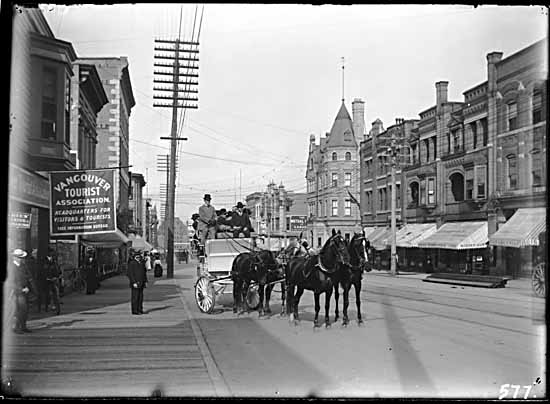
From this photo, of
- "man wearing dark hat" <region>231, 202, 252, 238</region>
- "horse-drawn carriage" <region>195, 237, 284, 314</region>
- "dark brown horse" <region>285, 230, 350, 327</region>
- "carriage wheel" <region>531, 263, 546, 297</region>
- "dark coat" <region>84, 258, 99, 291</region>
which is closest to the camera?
"carriage wheel" <region>531, 263, 546, 297</region>

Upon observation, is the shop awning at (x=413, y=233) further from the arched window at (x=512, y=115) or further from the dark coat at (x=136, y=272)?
the dark coat at (x=136, y=272)

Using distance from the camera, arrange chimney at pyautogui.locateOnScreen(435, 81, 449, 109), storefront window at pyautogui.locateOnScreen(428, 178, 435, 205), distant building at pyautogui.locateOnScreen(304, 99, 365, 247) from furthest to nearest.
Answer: distant building at pyautogui.locateOnScreen(304, 99, 365, 247)
storefront window at pyautogui.locateOnScreen(428, 178, 435, 205)
chimney at pyautogui.locateOnScreen(435, 81, 449, 109)

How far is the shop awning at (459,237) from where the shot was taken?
34719mm

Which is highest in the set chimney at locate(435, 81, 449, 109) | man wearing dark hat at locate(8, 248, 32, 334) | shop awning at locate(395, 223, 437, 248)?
chimney at locate(435, 81, 449, 109)

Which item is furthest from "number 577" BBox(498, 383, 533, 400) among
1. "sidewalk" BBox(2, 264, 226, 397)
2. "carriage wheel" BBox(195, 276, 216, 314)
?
"carriage wheel" BBox(195, 276, 216, 314)

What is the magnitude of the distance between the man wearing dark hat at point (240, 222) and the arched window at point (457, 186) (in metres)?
25.6

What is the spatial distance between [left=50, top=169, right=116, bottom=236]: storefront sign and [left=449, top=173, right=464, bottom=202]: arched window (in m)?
31.9

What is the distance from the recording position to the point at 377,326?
46.4 feet

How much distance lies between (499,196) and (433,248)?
9.12 metres

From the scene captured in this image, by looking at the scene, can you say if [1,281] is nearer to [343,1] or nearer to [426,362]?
[343,1]

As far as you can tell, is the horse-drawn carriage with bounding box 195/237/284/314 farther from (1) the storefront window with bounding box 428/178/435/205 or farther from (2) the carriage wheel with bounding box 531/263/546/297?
(1) the storefront window with bounding box 428/178/435/205

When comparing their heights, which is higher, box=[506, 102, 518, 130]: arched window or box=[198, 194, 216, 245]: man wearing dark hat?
box=[506, 102, 518, 130]: arched window

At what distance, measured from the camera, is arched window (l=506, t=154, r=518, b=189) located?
104 ft

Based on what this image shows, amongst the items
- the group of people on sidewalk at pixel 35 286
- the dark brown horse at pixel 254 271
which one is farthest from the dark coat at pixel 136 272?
the dark brown horse at pixel 254 271
